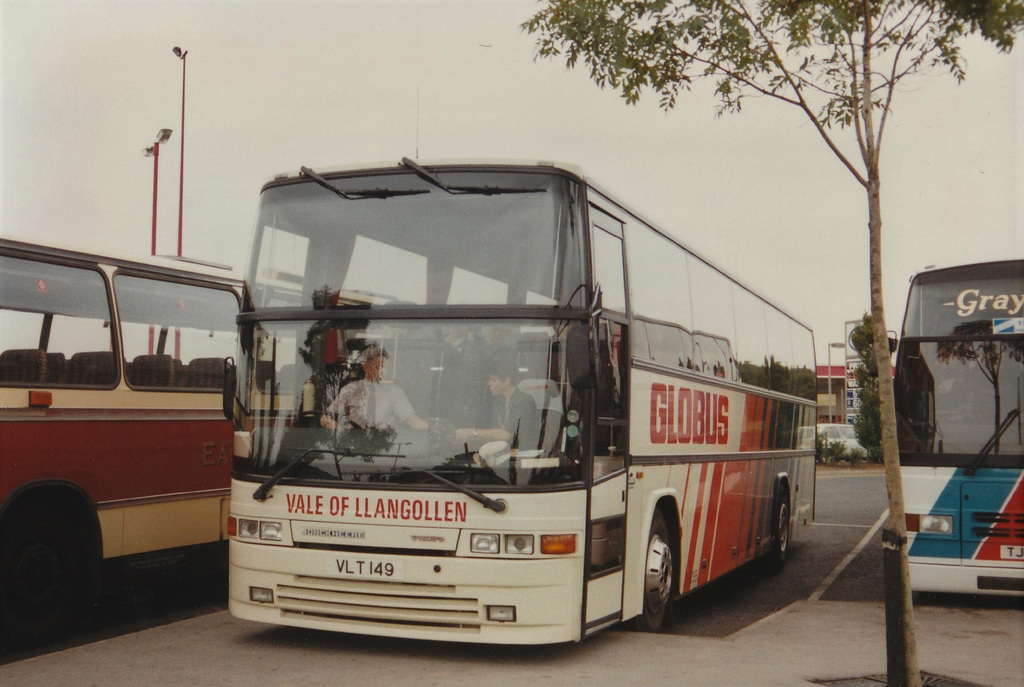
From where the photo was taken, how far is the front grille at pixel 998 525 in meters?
10.4

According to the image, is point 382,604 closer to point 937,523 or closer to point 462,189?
point 462,189

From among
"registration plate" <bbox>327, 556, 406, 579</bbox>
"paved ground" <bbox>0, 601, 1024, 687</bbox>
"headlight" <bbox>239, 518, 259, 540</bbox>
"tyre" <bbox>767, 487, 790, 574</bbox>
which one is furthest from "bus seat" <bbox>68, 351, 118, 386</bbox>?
"tyre" <bbox>767, 487, 790, 574</bbox>

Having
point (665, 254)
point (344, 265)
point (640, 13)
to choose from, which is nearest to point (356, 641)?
point (344, 265)

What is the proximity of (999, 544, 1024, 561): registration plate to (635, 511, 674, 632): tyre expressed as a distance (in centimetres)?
336

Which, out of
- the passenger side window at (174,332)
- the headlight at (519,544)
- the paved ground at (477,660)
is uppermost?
the passenger side window at (174,332)

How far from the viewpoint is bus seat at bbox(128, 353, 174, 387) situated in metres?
9.45

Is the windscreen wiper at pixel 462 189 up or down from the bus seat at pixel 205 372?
up

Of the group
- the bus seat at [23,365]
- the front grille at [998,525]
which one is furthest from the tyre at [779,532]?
the bus seat at [23,365]

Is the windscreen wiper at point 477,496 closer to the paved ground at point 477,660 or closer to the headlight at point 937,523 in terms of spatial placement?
the paved ground at point 477,660

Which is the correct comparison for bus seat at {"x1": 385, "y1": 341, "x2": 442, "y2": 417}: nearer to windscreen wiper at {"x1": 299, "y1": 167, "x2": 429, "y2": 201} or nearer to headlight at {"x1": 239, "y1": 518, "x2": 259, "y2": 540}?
windscreen wiper at {"x1": 299, "y1": 167, "x2": 429, "y2": 201}

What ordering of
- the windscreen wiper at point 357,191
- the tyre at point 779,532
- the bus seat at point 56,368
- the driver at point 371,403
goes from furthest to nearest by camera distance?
the tyre at point 779,532 → the bus seat at point 56,368 → the windscreen wiper at point 357,191 → the driver at point 371,403

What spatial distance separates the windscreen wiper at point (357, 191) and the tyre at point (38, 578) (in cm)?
331

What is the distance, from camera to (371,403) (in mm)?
7184

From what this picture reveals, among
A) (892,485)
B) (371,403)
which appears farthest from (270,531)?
(892,485)
